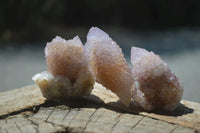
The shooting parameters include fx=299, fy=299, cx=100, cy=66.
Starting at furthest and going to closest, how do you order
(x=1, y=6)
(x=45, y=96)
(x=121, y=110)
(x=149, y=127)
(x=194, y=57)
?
(x=1, y=6), (x=194, y=57), (x=45, y=96), (x=121, y=110), (x=149, y=127)

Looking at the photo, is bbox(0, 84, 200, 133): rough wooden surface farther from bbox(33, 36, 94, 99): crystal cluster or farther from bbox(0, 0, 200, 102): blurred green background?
bbox(0, 0, 200, 102): blurred green background

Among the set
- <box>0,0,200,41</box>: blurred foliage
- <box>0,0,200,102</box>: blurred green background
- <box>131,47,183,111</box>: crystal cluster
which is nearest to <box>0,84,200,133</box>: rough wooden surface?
<box>131,47,183,111</box>: crystal cluster

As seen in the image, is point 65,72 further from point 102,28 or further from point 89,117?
point 102,28

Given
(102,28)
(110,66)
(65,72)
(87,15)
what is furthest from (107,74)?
(87,15)

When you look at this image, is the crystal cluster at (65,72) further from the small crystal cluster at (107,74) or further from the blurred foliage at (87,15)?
the blurred foliage at (87,15)

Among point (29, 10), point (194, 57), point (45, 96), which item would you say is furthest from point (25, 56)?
point (45, 96)

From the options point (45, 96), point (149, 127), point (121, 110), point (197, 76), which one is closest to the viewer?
point (149, 127)

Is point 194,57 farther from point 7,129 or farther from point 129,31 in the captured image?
point 7,129

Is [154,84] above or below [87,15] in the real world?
below
